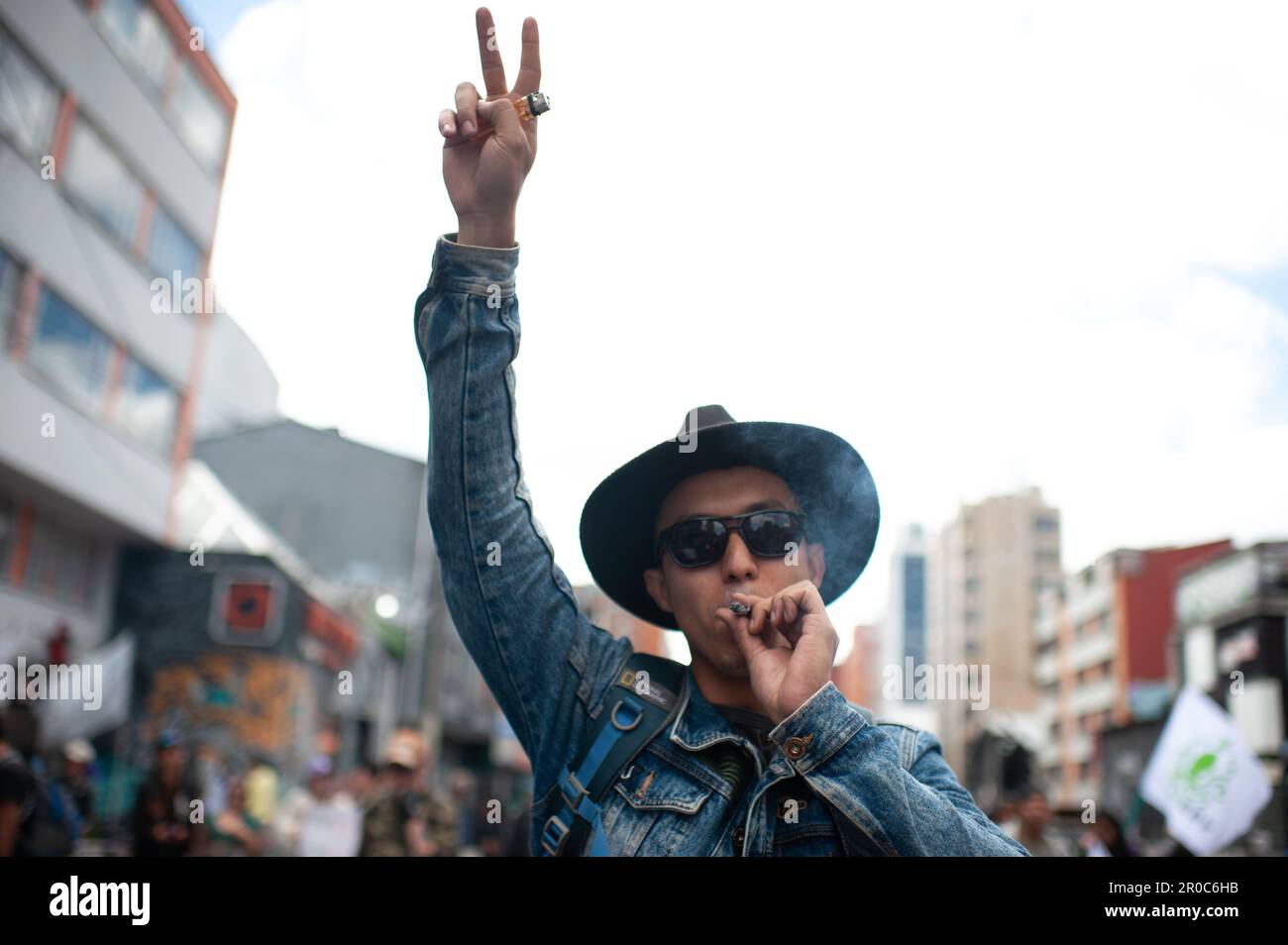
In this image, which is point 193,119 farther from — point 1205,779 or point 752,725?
point 752,725

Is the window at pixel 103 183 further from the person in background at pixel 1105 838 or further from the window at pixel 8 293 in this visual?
the person in background at pixel 1105 838

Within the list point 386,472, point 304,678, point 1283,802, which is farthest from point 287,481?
point 1283,802

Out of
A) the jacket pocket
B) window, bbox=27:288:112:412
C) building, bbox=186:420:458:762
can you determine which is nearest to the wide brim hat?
the jacket pocket

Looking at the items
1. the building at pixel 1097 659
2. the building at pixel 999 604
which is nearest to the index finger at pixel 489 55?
the building at pixel 1097 659

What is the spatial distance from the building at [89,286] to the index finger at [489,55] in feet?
34.1

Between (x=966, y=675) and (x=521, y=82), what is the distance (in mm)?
1213

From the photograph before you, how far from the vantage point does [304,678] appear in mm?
19922

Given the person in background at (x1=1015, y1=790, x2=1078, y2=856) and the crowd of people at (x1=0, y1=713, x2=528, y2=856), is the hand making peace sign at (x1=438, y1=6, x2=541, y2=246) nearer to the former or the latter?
the crowd of people at (x1=0, y1=713, x2=528, y2=856)

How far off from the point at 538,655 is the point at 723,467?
398mm

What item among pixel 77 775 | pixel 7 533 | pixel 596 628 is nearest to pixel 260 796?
pixel 7 533

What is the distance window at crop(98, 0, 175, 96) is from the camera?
12922 millimetres

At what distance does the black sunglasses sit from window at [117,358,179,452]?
51.1 feet
